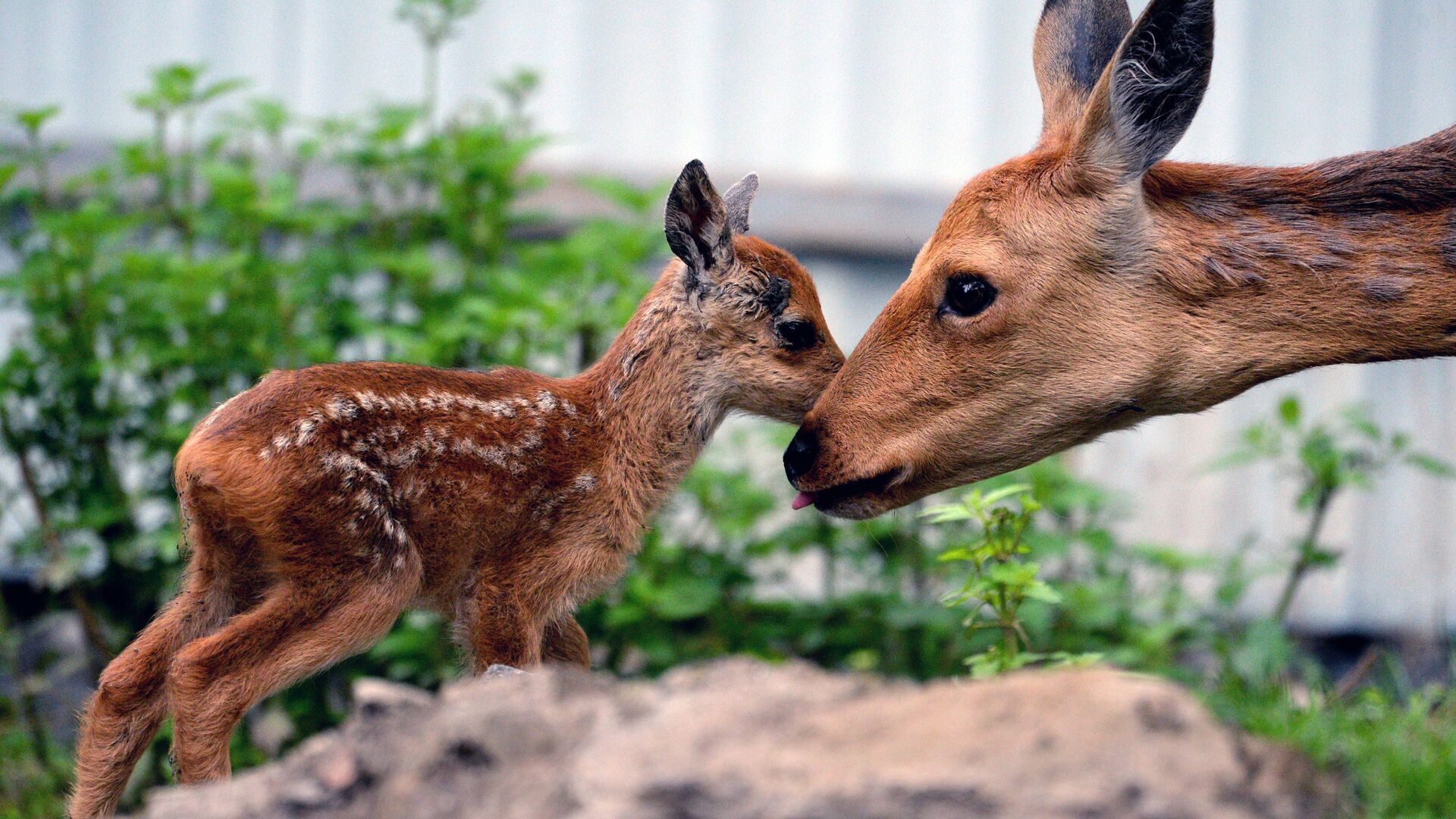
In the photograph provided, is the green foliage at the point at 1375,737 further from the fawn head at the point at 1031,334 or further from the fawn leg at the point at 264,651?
the fawn leg at the point at 264,651

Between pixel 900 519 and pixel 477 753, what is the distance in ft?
12.6

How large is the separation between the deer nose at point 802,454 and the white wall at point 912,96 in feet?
13.8

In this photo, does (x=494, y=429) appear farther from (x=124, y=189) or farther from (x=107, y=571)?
(x=124, y=189)

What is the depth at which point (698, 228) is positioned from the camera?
169 inches

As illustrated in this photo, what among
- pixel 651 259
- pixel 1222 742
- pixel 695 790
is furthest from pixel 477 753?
pixel 651 259

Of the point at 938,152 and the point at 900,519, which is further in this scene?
the point at 938,152

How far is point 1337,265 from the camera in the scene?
3.84 meters

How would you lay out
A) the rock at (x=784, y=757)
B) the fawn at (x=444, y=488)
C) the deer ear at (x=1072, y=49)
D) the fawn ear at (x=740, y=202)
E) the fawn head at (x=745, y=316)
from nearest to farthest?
the rock at (x=784, y=757) → the fawn at (x=444, y=488) → the fawn head at (x=745, y=316) → the deer ear at (x=1072, y=49) → the fawn ear at (x=740, y=202)

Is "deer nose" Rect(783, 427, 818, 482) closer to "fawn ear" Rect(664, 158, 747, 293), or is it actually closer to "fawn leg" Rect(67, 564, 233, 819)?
"fawn ear" Rect(664, 158, 747, 293)

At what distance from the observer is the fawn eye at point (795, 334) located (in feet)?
14.2

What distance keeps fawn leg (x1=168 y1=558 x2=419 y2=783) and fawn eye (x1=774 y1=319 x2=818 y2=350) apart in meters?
1.41

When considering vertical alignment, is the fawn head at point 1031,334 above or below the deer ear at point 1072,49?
below

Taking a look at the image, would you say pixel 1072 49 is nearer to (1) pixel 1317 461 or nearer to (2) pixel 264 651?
(1) pixel 1317 461

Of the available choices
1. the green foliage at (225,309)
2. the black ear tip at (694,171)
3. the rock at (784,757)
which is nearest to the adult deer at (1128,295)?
the black ear tip at (694,171)
